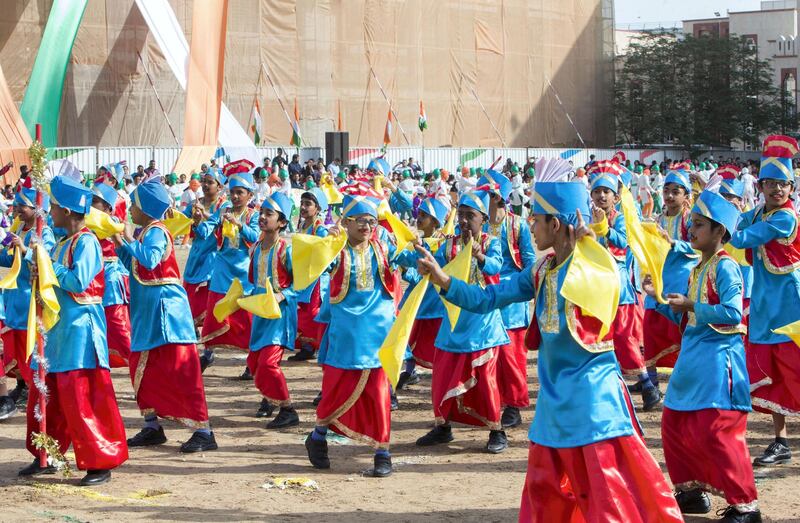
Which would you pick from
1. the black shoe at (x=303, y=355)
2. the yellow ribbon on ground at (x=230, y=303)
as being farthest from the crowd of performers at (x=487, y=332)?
the black shoe at (x=303, y=355)

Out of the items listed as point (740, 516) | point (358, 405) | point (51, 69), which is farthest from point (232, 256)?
point (51, 69)

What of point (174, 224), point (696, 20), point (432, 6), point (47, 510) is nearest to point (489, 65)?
point (432, 6)

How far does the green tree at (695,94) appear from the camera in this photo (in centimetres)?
5484

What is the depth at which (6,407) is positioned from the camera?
9.52 m

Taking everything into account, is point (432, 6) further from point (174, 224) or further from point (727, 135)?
point (174, 224)

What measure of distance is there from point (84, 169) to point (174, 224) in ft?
74.7

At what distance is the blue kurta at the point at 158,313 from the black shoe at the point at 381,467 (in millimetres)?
1576

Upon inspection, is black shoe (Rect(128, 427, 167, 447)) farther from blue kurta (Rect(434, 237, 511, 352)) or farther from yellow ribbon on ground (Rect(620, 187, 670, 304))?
yellow ribbon on ground (Rect(620, 187, 670, 304))

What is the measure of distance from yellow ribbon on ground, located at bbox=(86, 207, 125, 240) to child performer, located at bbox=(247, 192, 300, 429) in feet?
4.88

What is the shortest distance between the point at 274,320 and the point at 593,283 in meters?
4.30

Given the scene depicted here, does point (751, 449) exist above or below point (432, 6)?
below

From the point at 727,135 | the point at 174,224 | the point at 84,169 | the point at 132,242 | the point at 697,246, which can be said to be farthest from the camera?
the point at 727,135

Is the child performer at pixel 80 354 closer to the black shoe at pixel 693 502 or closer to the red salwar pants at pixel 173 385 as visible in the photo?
the red salwar pants at pixel 173 385

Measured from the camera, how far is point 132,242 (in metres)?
7.89
